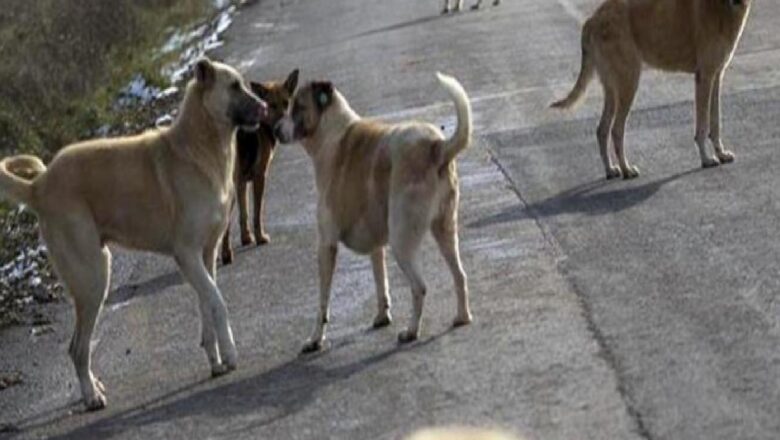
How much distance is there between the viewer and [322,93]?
11305 millimetres

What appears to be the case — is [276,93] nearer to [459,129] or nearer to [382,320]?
[382,320]

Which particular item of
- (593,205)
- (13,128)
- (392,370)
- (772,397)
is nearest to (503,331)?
(392,370)

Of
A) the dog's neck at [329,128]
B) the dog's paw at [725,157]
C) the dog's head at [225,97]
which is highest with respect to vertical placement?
the dog's head at [225,97]

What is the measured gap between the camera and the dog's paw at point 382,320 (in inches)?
441

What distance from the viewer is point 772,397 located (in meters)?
8.48

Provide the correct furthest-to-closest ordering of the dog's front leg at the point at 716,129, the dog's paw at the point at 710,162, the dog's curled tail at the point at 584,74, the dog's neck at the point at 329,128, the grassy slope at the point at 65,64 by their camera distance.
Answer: the grassy slope at the point at 65,64
the dog's curled tail at the point at 584,74
the dog's front leg at the point at 716,129
the dog's paw at the point at 710,162
the dog's neck at the point at 329,128

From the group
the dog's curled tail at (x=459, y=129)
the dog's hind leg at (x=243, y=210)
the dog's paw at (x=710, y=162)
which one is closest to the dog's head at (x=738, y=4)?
the dog's paw at (x=710, y=162)

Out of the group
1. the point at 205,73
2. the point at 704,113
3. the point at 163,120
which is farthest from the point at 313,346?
the point at 163,120

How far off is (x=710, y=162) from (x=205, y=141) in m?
4.62

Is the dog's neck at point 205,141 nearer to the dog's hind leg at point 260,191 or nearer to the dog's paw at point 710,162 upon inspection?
the dog's hind leg at point 260,191

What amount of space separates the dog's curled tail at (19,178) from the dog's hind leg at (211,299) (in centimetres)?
82

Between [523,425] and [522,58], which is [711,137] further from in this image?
Answer: [522,58]

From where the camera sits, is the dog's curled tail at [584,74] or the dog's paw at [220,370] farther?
the dog's curled tail at [584,74]

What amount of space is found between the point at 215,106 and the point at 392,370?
6.14 feet
